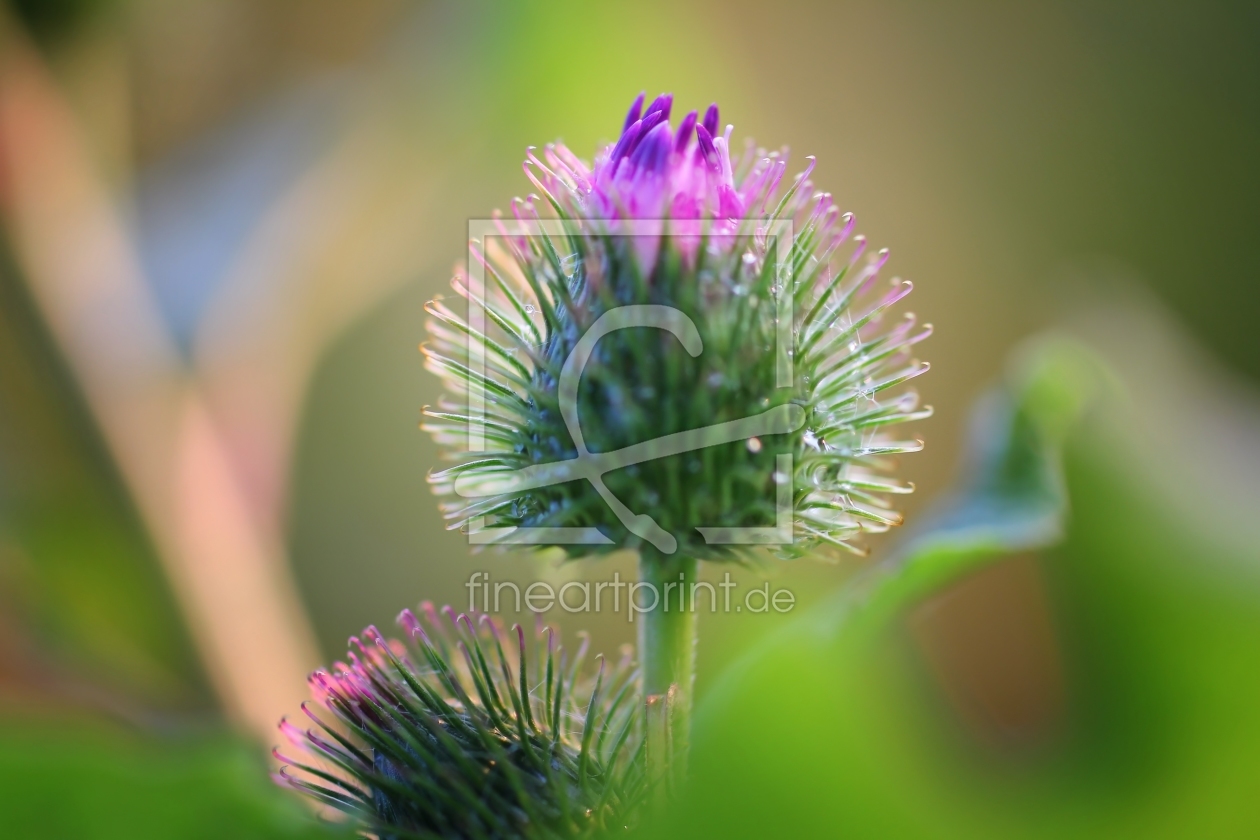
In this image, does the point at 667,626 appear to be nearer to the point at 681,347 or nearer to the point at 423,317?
the point at 681,347

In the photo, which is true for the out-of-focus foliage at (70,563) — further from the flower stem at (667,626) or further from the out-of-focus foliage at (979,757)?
the out-of-focus foliage at (979,757)

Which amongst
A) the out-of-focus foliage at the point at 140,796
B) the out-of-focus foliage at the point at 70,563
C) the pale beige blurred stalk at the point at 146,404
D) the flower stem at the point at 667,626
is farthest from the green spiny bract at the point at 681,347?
the out-of-focus foliage at the point at 70,563

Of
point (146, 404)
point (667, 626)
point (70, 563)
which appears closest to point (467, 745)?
point (667, 626)

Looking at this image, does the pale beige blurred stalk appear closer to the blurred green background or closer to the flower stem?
the blurred green background

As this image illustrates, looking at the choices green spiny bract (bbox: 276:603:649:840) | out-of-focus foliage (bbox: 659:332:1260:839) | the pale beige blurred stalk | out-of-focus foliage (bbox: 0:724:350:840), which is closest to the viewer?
out-of-focus foliage (bbox: 659:332:1260:839)

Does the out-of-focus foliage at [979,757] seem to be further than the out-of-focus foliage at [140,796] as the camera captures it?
No

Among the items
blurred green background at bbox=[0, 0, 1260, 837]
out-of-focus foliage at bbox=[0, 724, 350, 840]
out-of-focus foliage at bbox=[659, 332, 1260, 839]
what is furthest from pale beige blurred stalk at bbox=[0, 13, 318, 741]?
out-of-focus foliage at bbox=[659, 332, 1260, 839]
